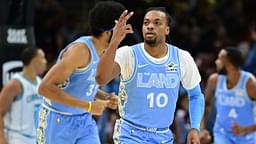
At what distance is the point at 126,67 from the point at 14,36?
3.84 metres

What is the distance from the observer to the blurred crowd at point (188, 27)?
14258mm

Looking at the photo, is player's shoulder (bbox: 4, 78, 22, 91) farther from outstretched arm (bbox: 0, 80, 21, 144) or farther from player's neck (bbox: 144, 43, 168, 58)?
player's neck (bbox: 144, 43, 168, 58)

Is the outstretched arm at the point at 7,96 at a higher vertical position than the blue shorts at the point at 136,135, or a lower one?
lower

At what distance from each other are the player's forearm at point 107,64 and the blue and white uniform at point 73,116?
3.32 ft

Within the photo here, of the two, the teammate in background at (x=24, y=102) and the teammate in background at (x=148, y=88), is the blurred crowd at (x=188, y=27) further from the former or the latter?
the teammate in background at (x=148, y=88)

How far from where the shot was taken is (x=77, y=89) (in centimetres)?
784

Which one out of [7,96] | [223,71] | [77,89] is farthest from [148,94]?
[223,71]

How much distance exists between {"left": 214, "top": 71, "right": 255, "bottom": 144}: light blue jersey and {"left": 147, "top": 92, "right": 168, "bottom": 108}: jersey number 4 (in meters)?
3.40

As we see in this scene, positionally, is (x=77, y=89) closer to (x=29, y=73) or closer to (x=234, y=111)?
(x=29, y=73)

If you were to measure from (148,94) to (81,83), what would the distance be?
2.75 feet

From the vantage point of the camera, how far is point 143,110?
7.26 metres

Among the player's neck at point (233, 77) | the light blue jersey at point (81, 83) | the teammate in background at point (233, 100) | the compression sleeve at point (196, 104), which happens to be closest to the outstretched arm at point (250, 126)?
the teammate in background at point (233, 100)

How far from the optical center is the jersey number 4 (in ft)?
23.9

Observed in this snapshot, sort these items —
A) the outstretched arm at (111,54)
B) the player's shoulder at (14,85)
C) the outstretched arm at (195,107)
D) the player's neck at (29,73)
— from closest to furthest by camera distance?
1. the outstretched arm at (111,54)
2. the outstretched arm at (195,107)
3. the player's shoulder at (14,85)
4. the player's neck at (29,73)
